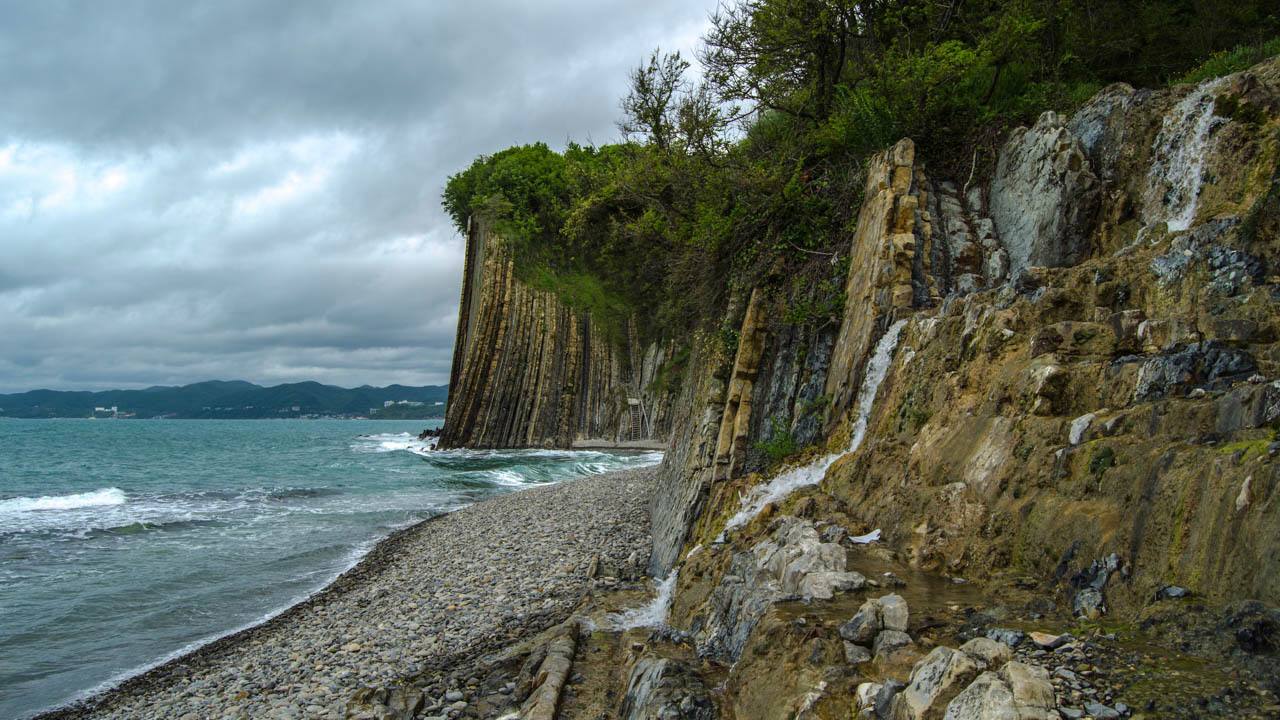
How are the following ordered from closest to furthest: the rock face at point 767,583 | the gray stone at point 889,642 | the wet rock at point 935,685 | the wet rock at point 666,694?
the wet rock at point 935,685, the gray stone at point 889,642, the wet rock at point 666,694, the rock face at point 767,583

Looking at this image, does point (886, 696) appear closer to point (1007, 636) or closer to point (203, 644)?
point (1007, 636)

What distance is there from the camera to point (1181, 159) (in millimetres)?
7434

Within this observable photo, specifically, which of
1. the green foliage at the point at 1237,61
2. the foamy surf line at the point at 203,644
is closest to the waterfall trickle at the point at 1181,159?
the green foliage at the point at 1237,61

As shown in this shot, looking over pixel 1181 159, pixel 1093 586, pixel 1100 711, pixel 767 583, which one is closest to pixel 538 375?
pixel 1181 159

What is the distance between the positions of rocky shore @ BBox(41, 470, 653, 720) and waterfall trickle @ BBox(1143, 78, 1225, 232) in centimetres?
857

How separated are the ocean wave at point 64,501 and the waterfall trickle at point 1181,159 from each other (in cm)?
2920

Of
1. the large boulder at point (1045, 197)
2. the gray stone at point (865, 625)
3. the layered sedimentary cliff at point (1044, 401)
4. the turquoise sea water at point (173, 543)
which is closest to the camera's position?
the layered sedimentary cliff at point (1044, 401)

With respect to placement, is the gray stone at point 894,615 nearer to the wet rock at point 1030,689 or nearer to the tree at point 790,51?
the wet rock at point 1030,689

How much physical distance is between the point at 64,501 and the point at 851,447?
1087 inches

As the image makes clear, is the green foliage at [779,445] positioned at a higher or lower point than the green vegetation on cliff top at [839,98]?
lower

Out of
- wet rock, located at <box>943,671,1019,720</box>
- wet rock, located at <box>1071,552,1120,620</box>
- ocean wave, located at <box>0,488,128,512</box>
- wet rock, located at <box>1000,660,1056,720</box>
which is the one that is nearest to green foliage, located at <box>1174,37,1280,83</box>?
wet rock, located at <box>1071,552,1120,620</box>

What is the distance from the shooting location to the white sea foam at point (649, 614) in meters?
7.88

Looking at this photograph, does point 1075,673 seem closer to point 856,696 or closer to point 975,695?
point 975,695

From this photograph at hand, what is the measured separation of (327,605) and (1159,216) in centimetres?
1274
